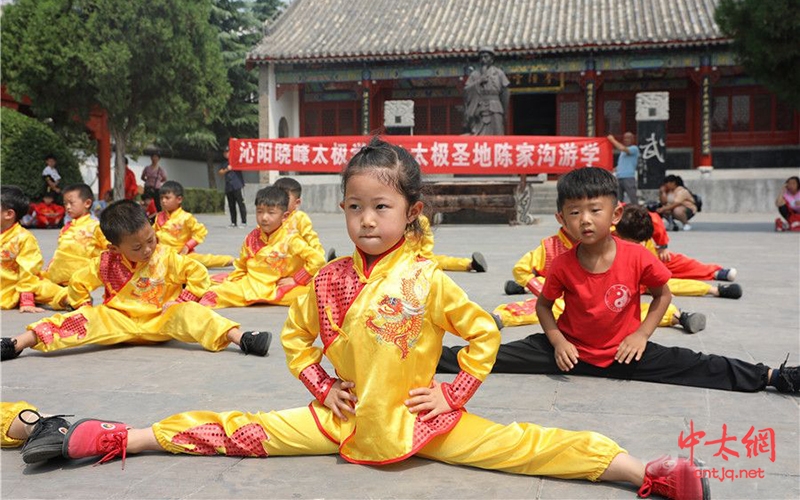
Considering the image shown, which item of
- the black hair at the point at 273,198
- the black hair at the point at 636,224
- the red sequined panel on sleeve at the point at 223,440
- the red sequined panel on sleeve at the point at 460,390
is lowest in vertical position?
the red sequined panel on sleeve at the point at 223,440

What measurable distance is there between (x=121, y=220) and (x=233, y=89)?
83.6 ft

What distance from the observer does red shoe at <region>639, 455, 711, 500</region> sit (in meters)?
2.09

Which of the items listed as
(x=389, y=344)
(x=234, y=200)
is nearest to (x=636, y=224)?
(x=389, y=344)

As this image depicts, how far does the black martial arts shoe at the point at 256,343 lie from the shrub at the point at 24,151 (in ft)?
40.9

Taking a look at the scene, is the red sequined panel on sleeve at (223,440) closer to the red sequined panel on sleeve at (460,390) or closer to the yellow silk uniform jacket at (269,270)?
the red sequined panel on sleeve at (460,390)

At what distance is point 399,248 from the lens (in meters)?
2.54

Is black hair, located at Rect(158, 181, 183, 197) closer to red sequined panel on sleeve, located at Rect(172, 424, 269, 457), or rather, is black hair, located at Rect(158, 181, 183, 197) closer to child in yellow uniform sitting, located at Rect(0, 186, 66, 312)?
child in yellow uniform sitting, located at Rect(0, 186, 66, 312)

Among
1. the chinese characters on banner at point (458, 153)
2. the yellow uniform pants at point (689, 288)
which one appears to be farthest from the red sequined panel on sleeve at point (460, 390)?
the chinese characters on banner at point (458, 153)

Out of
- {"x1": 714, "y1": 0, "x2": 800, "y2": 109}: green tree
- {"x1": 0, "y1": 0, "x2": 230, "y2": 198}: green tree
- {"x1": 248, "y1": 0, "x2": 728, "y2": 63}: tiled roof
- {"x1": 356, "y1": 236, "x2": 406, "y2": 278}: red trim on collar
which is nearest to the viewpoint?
{"x1": 356, "y1": 236, "x2": 406, "y2": 278}: red trim on collar

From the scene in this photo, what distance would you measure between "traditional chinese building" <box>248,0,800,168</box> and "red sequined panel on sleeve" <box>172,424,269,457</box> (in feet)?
62.1

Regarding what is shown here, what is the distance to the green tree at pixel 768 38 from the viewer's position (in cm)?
1193

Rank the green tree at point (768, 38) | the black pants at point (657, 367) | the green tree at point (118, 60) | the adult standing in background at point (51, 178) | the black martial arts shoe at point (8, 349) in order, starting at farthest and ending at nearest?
1. the green tree at point (118, 60)
2. the adult standing in background at point (51, 178)
3. the green tree at point (768, 38)
4. the black martial arts shoe at point (8, 349)
5. the black pants at point (657, 367)

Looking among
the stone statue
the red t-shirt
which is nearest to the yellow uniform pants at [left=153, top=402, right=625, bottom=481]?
the red t-shirt

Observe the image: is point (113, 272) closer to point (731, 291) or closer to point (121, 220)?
point (121, 220)
